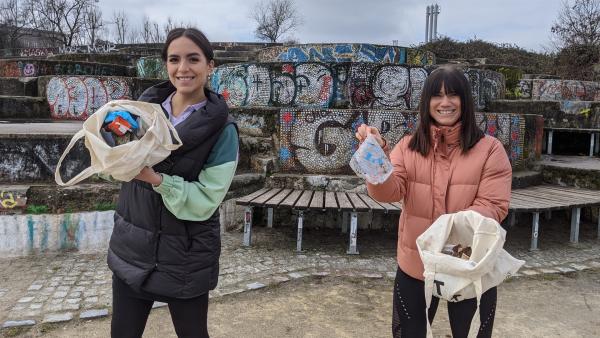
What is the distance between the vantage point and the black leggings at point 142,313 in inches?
84.0

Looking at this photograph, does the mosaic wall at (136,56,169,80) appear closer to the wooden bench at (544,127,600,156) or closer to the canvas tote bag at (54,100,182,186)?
the wooden bench at (544,127,600,156)

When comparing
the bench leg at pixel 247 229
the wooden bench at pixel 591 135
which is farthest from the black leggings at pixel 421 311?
the wooden bench at pixel 591 135

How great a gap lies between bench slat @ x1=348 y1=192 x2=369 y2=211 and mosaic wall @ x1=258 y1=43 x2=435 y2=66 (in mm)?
4928

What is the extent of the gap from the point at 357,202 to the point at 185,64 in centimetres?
395

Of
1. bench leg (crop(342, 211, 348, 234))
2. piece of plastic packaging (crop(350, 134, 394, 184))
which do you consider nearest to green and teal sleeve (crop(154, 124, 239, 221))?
piece of plastic packaging (crop(350, 134, 394, 184))

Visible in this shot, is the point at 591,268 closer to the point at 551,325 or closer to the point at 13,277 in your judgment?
the point at 551,325

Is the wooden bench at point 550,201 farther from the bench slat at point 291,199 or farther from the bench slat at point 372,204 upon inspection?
the bench slat at point 291,199

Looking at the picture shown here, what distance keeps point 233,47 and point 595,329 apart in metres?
26.7

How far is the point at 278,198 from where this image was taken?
19.1 feet

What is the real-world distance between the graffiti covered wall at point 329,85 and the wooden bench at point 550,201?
2.45 m

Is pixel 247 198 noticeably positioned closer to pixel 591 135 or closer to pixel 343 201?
pixel 343 201

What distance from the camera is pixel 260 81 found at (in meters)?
7.93

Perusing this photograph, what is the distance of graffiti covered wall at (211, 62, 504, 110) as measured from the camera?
7.77 meters

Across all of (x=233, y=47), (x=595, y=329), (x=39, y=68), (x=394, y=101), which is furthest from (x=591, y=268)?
(x=233, y=47)
